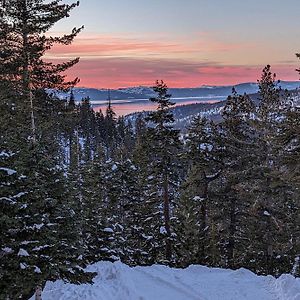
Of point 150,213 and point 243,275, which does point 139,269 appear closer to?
point 243,275

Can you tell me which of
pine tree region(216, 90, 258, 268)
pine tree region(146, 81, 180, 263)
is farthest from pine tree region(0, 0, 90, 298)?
pine tree region(216, 90, 258, 268)

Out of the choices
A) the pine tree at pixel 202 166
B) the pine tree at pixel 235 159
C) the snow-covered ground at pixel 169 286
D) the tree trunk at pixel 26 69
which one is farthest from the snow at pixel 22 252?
the pine tree at pixel 202 166

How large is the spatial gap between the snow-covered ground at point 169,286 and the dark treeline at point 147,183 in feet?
3.89

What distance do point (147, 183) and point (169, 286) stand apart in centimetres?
1129

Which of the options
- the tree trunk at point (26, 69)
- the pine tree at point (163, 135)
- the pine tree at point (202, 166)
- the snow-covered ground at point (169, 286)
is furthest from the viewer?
the pine tree at point (202, 166)

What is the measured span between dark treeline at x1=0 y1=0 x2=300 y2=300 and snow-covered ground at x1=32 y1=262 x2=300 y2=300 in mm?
1186

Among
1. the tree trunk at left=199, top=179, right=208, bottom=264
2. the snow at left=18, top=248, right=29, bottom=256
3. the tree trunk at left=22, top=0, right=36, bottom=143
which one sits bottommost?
the tree trunk at left=199, top=179, right=208, bottom=264

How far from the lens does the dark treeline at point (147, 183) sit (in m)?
10.9

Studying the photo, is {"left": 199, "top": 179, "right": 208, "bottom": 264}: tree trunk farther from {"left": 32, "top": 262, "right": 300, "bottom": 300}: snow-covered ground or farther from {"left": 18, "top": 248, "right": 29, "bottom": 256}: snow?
{"left": 18, "top": 248, "right": 29, "bottom": 256}: snow

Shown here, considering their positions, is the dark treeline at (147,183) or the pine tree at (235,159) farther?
the pine tree at (235,159)

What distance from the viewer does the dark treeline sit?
10859 mm

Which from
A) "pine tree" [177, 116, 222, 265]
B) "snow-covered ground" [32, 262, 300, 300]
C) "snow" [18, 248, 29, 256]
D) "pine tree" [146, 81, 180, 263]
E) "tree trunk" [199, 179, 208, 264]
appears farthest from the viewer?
"tree trunk" [199, 179, 208, 264]

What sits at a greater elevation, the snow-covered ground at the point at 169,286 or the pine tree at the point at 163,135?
the pine tree at the point at 163,135

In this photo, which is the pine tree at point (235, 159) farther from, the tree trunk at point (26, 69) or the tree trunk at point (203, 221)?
the tree trunk at point (26, 69)
